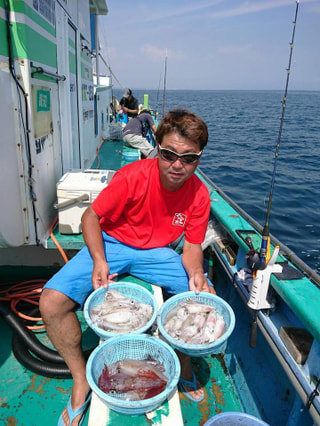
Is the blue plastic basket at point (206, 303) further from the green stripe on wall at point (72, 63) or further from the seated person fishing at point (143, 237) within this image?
Result: the green stripe on wall at point (72, 63)

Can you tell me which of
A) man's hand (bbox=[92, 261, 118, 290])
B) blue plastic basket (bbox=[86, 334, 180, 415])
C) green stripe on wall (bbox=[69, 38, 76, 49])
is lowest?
blue plastic basket (bbox=[86, 334, 180, 415])

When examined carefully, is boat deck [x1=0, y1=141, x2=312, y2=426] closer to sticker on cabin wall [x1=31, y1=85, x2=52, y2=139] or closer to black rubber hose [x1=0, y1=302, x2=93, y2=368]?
black rubber hose [x1=0, y1=302, x2=93, y2=368]

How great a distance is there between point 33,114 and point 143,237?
1475 mm

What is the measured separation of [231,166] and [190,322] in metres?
10.8

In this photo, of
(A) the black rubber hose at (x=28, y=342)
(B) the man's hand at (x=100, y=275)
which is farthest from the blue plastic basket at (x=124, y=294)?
(A) the black rubber hose at (x=28, y=342)

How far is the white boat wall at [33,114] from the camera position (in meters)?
2.43

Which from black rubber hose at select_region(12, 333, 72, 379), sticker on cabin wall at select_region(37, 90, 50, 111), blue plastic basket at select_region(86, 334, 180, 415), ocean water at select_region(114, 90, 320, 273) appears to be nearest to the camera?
blue plastic basket at select_region(86, 334, 180, 415)

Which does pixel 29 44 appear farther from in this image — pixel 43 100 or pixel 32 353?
pixel 32 353

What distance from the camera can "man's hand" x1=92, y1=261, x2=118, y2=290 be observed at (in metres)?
2.16

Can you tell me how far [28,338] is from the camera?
276cm

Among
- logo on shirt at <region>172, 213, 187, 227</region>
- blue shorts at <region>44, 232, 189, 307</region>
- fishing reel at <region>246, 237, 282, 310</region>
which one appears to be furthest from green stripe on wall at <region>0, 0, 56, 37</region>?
fishing reel at <region>246, 237, 282, 310</region>

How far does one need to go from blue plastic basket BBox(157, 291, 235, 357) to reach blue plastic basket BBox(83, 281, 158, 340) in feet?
0.27

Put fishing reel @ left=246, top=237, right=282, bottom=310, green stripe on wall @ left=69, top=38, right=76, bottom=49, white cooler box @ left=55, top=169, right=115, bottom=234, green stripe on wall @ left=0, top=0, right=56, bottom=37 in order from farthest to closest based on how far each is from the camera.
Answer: green stripe on wall @ left=69, top=38, right=76, bottom=49 → white cooler box @ left=55, top=169, right=115, bottom=234 → green stripe on wall @ left=0, top=0, right=56, bottom=37 → fishing reel @ left=246, top=237, right=282, bottom=310

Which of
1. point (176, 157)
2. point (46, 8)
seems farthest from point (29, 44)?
point (176, 157)
